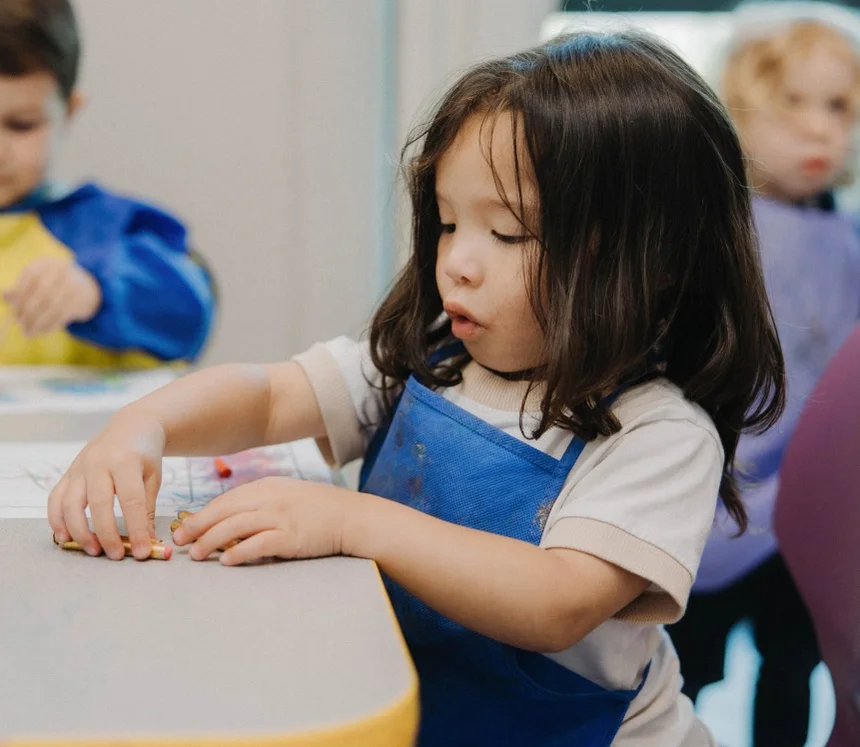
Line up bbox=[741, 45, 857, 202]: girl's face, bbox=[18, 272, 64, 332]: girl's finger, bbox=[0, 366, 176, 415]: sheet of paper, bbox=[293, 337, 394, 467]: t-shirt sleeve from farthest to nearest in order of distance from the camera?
bbox=[741, 45, 857, 202]: girl's face
bbox=[18, 272, 64, 332]: girl's finger
bbox=[0, 366, 176, 415]: sheet of paper
bbox=[293, 337, 394, 467]: t-shirt sleeve

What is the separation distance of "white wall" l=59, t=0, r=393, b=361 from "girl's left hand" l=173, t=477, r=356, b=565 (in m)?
1.06

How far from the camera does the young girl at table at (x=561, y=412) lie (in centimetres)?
57

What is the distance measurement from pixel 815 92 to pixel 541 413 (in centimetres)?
106

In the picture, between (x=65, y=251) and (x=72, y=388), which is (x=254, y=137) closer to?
(x=65, y=251)

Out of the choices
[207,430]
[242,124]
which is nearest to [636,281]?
[207,430]

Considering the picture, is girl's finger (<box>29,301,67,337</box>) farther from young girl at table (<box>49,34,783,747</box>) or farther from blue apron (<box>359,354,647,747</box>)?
blue apron (<box>359,354,647,747</box>)

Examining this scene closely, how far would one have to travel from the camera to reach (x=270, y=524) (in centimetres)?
53

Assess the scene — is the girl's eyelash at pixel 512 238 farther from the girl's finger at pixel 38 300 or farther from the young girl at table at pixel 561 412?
the girl's finger at pixel 38 300

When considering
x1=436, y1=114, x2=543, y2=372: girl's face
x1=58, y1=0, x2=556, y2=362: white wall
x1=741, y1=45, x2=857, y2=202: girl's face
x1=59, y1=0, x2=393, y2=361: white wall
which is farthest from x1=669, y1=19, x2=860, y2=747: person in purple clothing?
x1=436, y1=114, x2=543, y2=372: girl's face

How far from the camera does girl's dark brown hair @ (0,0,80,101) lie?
1.19m

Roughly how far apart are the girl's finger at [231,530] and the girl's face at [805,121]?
3.86 feet

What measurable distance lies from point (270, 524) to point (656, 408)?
255mm

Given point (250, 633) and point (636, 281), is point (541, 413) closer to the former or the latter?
point (636, 281)

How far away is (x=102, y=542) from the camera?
0.52 m
